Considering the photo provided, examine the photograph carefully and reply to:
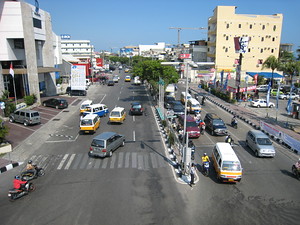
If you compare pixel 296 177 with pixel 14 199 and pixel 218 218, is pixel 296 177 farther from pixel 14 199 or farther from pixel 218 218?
pixel 14 199

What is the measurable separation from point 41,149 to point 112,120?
9.16 meters

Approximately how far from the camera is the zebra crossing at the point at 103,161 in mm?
18614

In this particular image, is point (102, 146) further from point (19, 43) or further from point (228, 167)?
point (19, 43)

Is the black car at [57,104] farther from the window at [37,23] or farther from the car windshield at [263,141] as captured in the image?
the car windshield at [263,141]

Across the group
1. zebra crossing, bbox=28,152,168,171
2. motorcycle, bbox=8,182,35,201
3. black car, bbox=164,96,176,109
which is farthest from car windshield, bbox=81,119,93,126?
black car, bbox=164,96,176,109

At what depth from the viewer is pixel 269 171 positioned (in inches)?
720

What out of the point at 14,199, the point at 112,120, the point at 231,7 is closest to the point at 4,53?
the point at 112,120

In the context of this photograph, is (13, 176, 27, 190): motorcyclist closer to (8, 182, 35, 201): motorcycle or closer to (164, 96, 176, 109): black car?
(8, 182, 35, 201): motorcycle

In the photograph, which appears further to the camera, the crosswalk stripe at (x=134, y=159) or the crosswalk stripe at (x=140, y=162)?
the crosswalk stripe at (x=134, y=159)

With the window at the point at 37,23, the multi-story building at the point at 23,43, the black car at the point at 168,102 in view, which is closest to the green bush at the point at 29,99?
the multi-story building at the point at 23,43

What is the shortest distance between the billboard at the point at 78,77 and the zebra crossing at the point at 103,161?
A: 91.1 feet

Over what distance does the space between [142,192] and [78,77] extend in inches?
1450

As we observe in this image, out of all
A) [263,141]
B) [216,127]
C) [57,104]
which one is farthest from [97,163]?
[57,104]

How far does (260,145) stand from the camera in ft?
68.4
